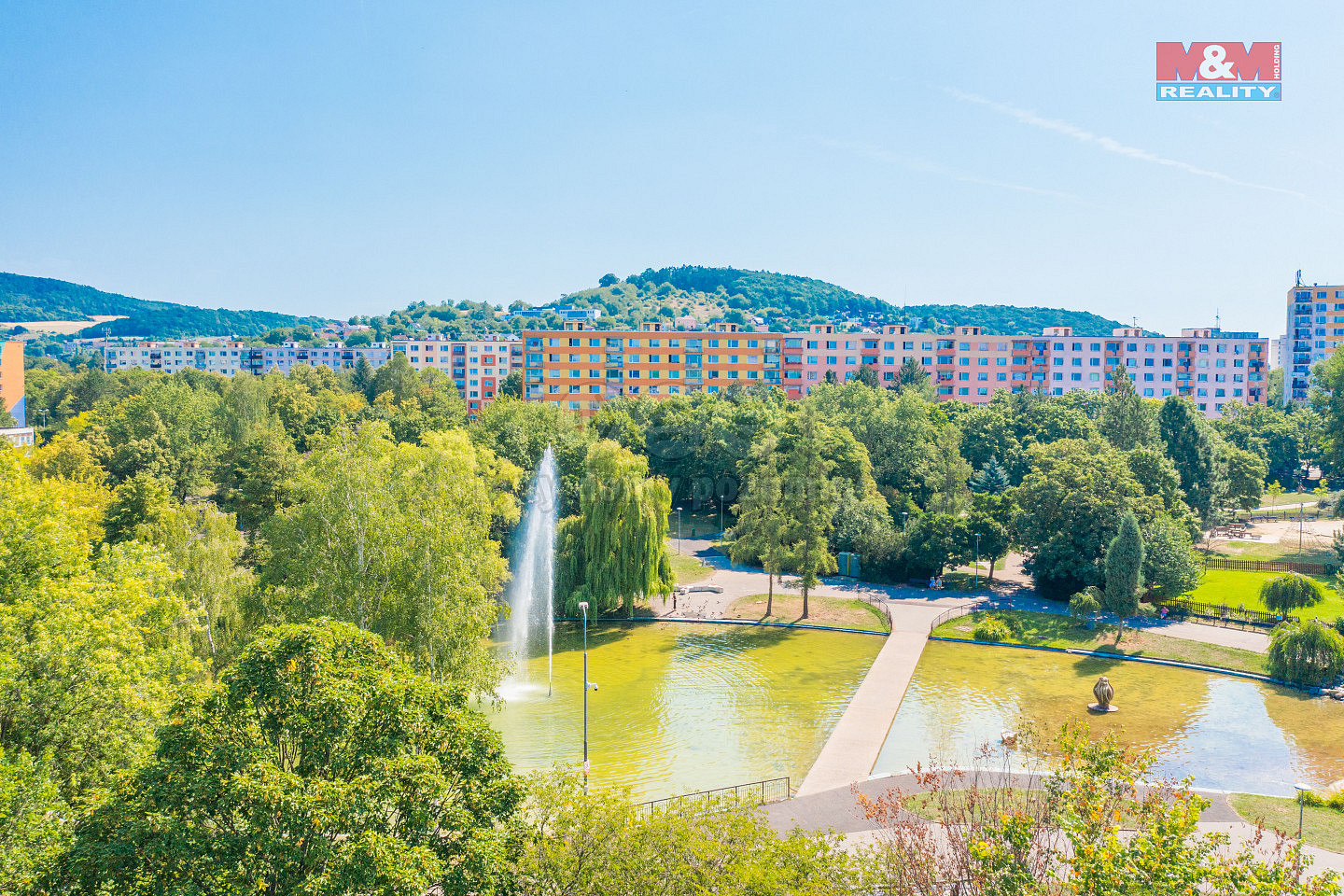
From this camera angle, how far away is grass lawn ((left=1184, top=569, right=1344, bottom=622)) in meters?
40.9

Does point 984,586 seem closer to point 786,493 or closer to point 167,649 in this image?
point 786,493

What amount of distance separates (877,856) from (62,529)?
18.2 metres

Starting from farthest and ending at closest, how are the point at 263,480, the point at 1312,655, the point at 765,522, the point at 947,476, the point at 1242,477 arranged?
the point at 1242,477 → the point at 947,476 → the point at 263,480 → the point at 765,522 → the point at 1312,655

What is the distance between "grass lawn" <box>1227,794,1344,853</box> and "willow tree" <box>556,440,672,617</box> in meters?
25.4

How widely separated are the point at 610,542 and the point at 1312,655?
28.9 m

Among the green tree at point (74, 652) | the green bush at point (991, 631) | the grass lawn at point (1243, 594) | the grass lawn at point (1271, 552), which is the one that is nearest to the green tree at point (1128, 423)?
the grass lawn at point (1271, 552)

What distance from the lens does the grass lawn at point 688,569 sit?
49691 mm

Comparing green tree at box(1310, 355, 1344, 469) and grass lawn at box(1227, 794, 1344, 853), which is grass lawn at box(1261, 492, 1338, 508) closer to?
green tree at box(1310, 355, 1344, 469)

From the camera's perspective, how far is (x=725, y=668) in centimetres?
3547

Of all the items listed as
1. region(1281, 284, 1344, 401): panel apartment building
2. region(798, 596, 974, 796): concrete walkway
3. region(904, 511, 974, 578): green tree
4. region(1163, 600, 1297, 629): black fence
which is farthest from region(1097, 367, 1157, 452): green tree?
region(1281, 284, 1344, 401): panel apartment building

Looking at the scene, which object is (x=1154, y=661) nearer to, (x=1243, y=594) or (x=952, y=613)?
(x=952, y=613)

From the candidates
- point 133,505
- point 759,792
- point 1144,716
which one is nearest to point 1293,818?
point 1144,716

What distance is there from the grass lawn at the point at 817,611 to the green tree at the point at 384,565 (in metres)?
18.8

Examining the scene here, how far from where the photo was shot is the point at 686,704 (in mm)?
31375
